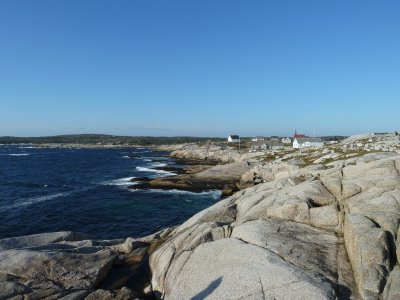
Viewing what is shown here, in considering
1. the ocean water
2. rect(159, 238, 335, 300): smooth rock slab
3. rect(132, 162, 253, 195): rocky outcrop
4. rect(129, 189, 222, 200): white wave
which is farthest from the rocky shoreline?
rect(132, 162, 253, 195): rocky outcrop

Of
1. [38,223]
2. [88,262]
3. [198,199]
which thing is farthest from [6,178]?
[88,262]

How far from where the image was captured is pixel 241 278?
1628cm

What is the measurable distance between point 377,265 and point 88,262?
17149mm

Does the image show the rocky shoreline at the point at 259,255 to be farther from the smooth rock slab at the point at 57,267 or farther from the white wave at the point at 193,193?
the white wave at the point at 193,193

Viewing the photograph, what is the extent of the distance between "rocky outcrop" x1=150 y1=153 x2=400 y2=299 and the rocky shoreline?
5 cm

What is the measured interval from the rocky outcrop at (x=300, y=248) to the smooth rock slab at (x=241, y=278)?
0.05 metres

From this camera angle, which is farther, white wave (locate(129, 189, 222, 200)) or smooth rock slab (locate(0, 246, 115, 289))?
white wave (locate(129, 189, 222, 200))

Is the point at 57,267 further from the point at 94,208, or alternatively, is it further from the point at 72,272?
the point at 94,208

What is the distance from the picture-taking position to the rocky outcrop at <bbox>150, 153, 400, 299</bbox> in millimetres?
15461

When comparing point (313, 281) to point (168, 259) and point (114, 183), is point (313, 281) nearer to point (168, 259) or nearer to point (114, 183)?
point (168, 259)

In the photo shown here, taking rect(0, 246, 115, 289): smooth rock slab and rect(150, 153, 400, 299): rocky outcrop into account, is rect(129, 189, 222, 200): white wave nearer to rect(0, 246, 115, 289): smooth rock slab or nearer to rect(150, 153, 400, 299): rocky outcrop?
rect(150, 153, 400, 299): rocky outcrop

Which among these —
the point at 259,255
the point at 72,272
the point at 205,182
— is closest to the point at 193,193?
the point at 205,182

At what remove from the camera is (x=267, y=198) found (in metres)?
26.8

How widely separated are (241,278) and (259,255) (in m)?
1.79
